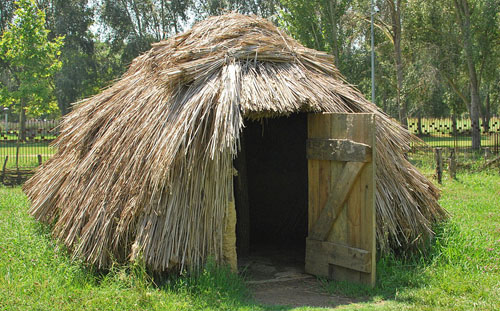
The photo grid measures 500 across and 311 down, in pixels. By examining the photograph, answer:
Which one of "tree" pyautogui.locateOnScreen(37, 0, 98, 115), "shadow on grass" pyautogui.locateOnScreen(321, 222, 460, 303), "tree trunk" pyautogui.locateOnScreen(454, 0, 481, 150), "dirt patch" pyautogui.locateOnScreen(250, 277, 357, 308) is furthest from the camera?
"tree" pyautogui.locateOnScreen(37, 0, 98, 115)

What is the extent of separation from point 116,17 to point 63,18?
12.1 ft

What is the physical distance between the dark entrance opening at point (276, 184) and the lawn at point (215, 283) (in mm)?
2442

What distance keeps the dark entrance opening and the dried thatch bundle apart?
1694 millimetres

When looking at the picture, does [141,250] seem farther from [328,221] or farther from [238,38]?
[238,38]

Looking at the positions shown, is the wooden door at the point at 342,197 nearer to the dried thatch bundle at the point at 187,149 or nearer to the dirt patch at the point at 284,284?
the dirt patch at the point at 284,284

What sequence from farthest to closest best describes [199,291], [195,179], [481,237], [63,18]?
Result: [63,18], [481,237], [195,179], [199,291]

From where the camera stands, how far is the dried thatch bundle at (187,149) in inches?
226

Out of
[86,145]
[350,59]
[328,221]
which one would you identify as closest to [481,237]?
[328,221]

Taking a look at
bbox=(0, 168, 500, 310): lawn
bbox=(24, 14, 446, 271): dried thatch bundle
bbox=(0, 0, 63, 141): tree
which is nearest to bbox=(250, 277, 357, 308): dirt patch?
bbox=(0, 168, 500, 310): lawn

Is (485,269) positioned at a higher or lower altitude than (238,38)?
lower

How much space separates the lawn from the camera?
5.24 meters

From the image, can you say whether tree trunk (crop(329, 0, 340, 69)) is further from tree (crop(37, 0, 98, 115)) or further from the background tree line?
tree (crop(37, 0, 98, 115))

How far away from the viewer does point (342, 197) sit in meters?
6.00

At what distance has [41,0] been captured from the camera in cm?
3841
